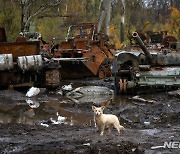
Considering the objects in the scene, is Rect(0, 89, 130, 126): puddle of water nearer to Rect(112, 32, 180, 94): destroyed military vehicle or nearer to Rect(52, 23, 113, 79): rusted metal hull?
Rect(112, 32, 180, 94): destroyed military vehicle

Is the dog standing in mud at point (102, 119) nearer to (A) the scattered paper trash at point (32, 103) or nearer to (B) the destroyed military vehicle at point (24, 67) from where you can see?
(A) the scattered paper trash at point (32, 103)

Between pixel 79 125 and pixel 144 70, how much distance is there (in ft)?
18.5

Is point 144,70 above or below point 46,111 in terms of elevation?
above

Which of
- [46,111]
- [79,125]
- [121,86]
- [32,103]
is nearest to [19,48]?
[32,103]

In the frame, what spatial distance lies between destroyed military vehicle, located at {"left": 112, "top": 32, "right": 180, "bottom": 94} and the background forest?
11575mm

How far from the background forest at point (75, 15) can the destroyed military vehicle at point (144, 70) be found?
1158cm

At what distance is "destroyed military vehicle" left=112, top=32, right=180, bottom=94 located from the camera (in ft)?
45.2

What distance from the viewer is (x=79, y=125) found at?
29.5 feet

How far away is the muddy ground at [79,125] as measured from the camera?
6.76 metres

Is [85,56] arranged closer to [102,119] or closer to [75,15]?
[102,119]

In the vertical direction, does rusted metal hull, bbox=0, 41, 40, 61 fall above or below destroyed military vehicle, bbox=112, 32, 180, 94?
above

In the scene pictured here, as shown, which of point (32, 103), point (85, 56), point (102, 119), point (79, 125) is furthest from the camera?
point (85, 56)

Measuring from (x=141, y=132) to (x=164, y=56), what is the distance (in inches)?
283

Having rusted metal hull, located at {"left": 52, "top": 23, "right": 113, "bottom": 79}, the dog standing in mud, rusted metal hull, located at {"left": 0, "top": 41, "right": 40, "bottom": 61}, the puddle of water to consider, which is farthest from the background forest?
the dog standing in mud
